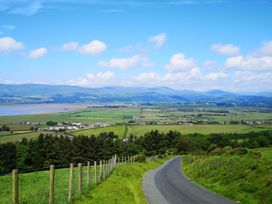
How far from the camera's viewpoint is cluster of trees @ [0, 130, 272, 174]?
9956cm

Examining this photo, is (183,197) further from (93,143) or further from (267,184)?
(93,143)

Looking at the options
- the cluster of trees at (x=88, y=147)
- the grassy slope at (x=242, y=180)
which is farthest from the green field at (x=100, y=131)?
the grassy slope at (x=242, y=180)

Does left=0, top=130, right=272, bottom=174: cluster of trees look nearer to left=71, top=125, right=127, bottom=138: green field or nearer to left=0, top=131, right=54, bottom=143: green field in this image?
left=71, top=125, right=127, bottom=138: green field

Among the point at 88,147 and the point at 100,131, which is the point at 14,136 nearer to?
the point at 88,147

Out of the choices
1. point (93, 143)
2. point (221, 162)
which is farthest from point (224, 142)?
point (221, 162)

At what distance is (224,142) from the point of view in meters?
145

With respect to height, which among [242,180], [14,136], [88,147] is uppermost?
[242,180]

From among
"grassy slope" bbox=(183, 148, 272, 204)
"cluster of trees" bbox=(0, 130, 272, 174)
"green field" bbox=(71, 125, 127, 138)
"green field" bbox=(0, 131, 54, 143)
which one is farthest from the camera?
"green field" bbox=(71, 125, 127, 138)

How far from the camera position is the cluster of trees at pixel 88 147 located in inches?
3920

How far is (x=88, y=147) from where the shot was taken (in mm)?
116125

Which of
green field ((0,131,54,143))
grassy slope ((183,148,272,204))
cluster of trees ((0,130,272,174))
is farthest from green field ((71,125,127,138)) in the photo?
grassy slope ((183,148,272,204))

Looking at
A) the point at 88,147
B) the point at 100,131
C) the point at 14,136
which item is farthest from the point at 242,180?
the point at 100,131

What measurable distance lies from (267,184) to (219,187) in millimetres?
5968

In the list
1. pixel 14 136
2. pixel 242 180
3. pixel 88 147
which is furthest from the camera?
pixel 14 136
